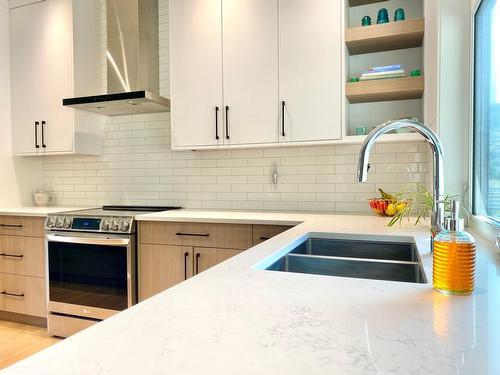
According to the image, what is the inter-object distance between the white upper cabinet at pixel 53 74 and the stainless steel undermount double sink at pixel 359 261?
252 cm

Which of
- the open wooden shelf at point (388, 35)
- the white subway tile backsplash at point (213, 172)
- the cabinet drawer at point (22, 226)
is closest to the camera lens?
the open wooden shelf at point (388, 35)

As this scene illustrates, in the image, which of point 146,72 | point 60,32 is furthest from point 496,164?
point 60,32

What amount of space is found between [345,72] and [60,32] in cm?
250

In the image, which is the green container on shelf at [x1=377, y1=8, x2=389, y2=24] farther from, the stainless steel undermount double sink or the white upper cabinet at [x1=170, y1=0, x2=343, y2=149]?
the stainless steel undermount double sink

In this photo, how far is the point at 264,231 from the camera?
2.33 m

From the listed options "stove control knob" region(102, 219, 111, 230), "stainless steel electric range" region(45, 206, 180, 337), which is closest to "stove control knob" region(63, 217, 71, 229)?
"stainless steel electric range" region(45, 206, 180, 337)

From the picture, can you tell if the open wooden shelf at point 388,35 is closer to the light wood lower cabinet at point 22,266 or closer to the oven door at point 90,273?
the oven door at point 90,273

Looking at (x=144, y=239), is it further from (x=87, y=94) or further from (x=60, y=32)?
(x=60, y=32)

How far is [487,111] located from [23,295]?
3.44 meters

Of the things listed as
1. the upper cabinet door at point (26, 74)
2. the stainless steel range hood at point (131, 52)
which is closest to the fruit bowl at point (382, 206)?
the stainless steel range hood at point (131, 52)

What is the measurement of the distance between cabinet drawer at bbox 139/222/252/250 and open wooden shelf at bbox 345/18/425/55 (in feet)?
4.65

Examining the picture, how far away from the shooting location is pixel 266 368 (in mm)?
463

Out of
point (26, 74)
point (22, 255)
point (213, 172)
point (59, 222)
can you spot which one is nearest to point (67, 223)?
point (59, 222)

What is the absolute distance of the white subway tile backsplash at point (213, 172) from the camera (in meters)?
2.68
